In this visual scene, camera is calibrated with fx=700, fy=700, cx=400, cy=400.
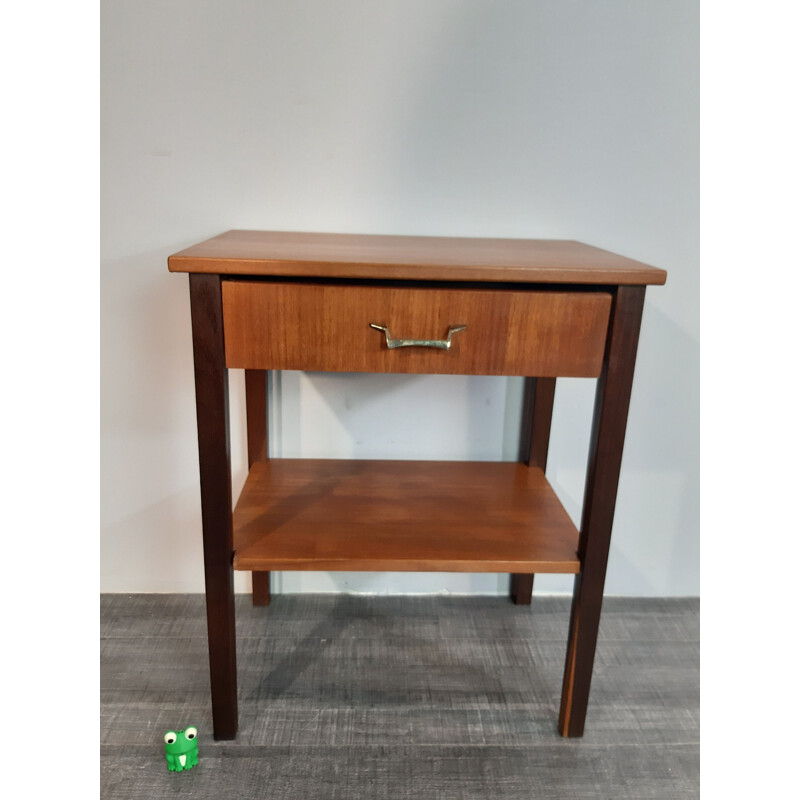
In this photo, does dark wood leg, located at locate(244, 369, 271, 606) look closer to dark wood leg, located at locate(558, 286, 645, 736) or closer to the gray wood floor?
the gray wood floor

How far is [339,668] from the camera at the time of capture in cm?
142

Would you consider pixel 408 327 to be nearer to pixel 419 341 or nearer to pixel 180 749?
pixel 419 341

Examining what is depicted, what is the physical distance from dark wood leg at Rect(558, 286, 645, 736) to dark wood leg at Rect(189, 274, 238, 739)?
23.5 inches

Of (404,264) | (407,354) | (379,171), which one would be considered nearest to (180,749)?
(407,354)

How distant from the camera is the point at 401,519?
132cm

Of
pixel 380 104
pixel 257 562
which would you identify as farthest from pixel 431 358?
pixel 380 104

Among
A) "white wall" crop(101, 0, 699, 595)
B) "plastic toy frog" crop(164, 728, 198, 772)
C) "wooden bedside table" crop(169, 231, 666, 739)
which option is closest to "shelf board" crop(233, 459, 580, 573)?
"wooden bedside table" crop(169, 231, 666, 739)

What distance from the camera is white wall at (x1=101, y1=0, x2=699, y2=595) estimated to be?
1.34 metres

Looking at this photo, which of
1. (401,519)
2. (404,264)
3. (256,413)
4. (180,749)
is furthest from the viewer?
(256,413)

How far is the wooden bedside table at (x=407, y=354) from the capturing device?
104cm

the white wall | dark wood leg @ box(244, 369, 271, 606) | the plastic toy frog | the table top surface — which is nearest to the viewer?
the table top surface

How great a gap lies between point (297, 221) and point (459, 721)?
102 cm

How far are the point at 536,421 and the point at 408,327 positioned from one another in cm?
57

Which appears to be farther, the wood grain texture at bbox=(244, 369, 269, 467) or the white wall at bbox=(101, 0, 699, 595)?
the wood grain texture at bbox=(244, 369, 269, 467)
